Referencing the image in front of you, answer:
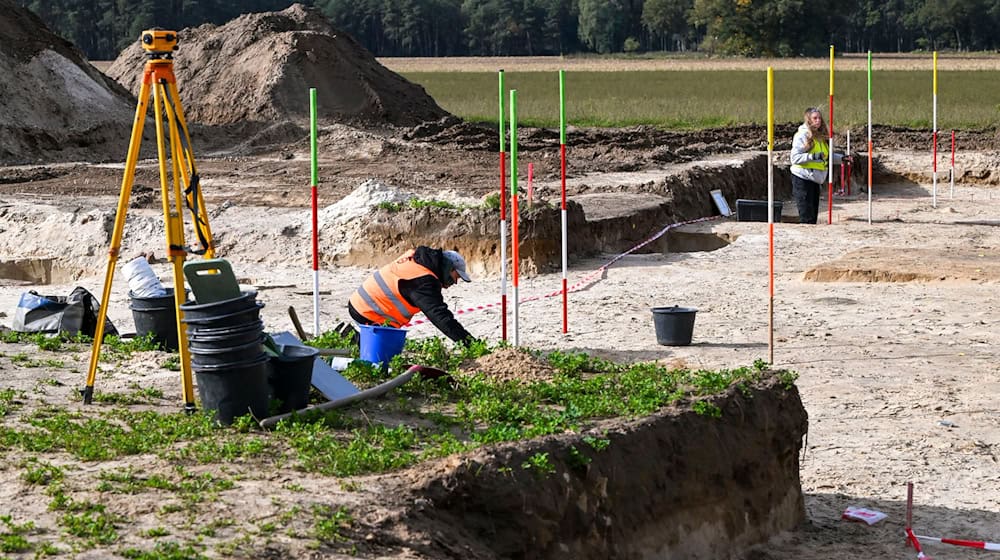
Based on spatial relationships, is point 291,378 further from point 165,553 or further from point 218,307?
point 165,553

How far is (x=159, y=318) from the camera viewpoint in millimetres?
9906

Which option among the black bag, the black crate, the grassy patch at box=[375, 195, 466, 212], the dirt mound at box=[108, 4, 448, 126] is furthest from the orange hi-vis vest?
the dirt mound at box=[108, 4, 448, 126]

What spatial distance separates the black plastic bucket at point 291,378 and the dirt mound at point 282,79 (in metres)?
22.9

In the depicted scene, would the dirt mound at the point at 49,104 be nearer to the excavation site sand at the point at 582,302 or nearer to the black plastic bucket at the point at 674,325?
the excavation site sand at the point at 582,302

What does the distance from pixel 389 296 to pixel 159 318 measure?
176 cm

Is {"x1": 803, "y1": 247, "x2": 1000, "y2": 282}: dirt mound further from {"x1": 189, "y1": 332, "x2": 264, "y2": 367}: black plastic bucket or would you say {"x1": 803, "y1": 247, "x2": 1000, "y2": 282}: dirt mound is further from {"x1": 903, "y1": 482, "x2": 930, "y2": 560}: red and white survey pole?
{"x1": 189, "y1": 332, "x2": 264, "y2": 367}: black plastic bucket

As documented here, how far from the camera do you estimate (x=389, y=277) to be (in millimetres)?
10609

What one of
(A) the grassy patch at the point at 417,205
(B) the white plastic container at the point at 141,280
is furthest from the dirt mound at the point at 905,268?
(B) the white plastic container at the point at 141,280

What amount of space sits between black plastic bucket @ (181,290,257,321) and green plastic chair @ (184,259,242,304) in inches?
2.7

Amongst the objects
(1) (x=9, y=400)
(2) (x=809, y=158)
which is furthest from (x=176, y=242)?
(2) (x=809, y=158)

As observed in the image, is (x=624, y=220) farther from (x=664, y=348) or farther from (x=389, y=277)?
(x=389, y=277)

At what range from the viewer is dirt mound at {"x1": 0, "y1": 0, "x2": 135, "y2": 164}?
27219 millimetres

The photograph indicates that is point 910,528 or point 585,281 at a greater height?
point 585,281

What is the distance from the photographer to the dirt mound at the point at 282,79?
3089cm
